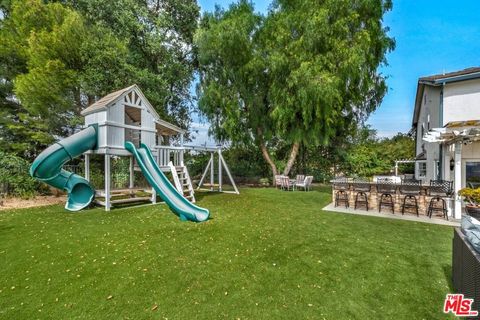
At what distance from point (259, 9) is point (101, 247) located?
15.5 m

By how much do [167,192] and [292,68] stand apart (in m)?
9.78

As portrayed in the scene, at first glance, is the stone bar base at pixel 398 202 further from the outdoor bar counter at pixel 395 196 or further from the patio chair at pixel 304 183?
the patio chair at pixel 304 183

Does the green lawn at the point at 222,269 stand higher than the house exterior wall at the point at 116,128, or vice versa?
the house exterior wall at the point at 116,128

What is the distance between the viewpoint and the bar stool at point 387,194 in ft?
26.6

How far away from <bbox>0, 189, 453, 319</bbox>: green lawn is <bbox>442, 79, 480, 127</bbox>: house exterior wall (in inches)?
210

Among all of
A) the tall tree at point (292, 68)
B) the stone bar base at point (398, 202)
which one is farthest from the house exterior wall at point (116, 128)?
the stone bar base at point (398, 202)

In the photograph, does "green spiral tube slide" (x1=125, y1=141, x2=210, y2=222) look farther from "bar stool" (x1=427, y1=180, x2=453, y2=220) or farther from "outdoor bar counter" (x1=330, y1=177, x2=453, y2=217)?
"bar stool" (x1=427, y1=180, x2=453, y2=220)

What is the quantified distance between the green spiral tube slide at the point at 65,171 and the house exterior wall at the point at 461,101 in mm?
13342

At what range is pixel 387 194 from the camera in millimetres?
8148

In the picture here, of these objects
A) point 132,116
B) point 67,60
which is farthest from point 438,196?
point 67,60

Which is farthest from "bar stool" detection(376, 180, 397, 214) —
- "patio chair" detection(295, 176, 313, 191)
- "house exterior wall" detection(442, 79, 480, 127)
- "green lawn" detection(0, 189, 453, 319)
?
"patio chair" detection(295, 176, 313, 191)

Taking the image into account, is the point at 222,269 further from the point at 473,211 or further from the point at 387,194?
the point at 387,194

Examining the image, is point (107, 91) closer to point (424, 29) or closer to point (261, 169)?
point (261, 169)

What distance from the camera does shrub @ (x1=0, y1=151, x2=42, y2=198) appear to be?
971cm
